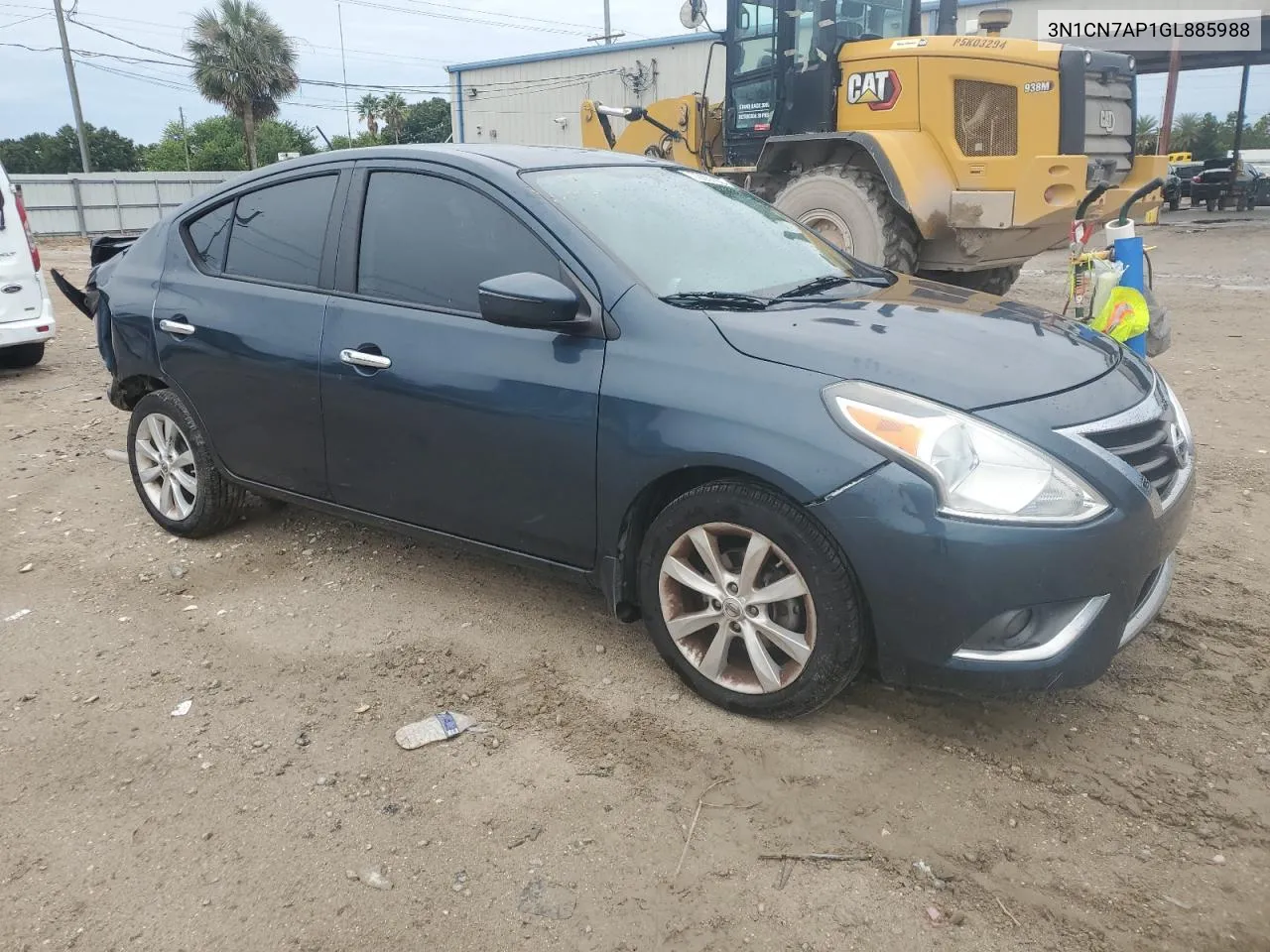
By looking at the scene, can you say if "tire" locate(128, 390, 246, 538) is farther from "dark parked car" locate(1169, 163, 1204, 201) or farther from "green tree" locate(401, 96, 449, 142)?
"green tree" locate(401, 96, 449, 142)

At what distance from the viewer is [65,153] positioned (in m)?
62.8

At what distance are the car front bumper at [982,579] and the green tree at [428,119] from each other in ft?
252

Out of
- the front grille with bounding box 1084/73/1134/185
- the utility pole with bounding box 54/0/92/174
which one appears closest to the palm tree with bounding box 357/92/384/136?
the utility pole with bounding box 54/0/92/174

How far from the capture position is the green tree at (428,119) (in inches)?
2933

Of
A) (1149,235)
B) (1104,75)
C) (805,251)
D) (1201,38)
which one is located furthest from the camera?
(1201,38)

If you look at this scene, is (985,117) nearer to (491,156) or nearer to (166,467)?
(491,156)

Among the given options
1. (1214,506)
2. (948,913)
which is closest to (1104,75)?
(1214,506)

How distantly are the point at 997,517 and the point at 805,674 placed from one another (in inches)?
27.3

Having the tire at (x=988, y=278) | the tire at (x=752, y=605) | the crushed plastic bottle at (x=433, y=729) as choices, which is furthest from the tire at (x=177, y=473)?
the tire at (x=988, y=278)

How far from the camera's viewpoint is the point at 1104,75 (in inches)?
347

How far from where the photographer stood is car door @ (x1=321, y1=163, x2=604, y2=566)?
314 cm

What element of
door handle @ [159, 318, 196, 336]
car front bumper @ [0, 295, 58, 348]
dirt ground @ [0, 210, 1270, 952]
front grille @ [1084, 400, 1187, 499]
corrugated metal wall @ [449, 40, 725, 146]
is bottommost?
dirt ground @ [0, 210, 1270, 952]

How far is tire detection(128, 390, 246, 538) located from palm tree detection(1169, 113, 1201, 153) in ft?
154

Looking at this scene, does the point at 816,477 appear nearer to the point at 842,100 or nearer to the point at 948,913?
the point at 948,913
